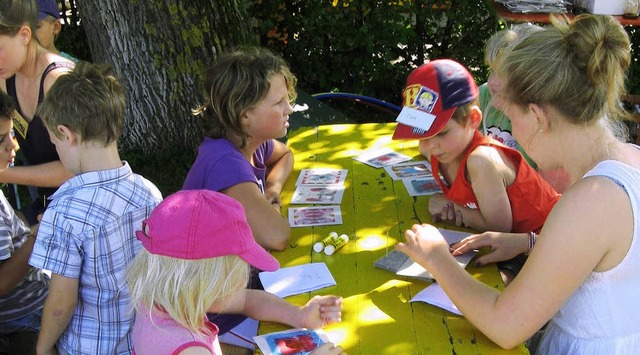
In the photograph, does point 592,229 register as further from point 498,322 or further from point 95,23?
point 95,23

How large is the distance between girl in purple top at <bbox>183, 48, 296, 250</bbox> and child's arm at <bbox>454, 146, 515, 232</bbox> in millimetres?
749

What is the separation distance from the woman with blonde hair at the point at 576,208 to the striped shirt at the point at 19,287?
167 cm

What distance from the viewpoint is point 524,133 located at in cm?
199

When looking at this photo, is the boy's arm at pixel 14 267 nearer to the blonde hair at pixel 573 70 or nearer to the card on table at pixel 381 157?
the card on table at pixel 381 157

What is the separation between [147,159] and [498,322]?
383 centimetres

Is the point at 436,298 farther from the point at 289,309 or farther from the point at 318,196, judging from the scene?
the point at 318,196

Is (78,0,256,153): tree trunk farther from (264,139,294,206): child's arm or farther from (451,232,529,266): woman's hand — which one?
(451,232,529,266): woman's hand

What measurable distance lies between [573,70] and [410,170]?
4.53ft

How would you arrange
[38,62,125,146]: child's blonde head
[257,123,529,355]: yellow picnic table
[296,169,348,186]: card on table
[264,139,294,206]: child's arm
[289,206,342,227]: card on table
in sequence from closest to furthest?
1. [257,123,529,355]: yellow picnic table
2. [38,62,125,146]: child's blonde head
3. [289,206,342,227]: card on table
4. [264,139,294,206]: child's arm
5. [296,169,348,186]: card on table

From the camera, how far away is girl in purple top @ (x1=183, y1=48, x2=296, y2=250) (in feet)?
8.70

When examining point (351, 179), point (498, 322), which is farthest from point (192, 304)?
point (351, 179)

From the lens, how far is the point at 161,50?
4.79m

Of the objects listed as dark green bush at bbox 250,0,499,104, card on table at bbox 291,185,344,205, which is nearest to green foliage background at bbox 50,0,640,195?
dark green bush at bbox 250,0,499,104

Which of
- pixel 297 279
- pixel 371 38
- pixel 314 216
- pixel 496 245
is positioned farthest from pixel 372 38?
pixel 297 279
